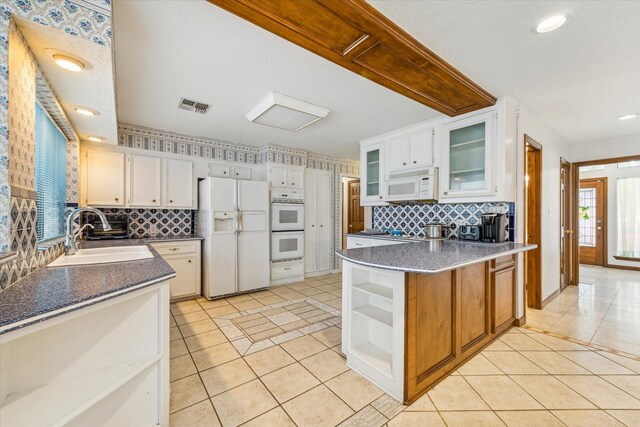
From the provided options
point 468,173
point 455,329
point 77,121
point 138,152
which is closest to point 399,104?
point 468,173

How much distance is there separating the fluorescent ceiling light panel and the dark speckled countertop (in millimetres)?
1789

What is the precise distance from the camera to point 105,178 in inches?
133

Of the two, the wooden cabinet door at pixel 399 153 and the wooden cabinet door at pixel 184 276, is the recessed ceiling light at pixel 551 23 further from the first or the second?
the wooden cabinet door at pixel 184 276

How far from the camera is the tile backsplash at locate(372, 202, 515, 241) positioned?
2966mm

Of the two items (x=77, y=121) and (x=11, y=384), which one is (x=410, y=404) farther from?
(x=77, y=121)

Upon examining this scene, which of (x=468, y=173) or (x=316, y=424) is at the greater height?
(x=468, y=173)

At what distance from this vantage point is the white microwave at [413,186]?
128 inches

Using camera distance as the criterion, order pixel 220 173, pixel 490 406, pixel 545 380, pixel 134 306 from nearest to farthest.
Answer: pixel 134 306 → pixel 490 406 → pixel 545 380 → pixel 220 173

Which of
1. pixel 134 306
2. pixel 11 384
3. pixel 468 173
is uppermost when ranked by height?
pixel 468 173

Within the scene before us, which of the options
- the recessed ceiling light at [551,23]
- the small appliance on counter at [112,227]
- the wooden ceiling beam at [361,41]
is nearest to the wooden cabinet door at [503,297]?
the wooden ceiling beam at [361,41]

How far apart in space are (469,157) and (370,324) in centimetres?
213

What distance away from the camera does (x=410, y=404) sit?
65.6 inches

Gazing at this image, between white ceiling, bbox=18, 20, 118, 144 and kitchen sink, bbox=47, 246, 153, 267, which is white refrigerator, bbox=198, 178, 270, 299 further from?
white ceiling, bbox=18, 20, 118, 144

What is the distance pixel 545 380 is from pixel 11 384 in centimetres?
298
